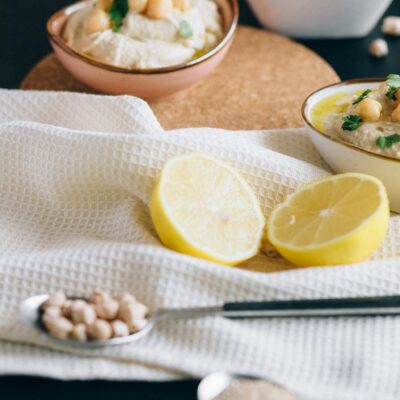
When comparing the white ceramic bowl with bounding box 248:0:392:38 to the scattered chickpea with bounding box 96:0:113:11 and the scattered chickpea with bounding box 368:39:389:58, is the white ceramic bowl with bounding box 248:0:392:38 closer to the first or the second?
the scattered chickpea with bounding box 368:39:389:58

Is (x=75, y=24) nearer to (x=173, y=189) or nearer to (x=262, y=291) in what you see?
(x=173, y=189)

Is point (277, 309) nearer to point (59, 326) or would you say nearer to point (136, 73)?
point (59, 326)

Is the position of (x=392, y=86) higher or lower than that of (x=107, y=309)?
higher

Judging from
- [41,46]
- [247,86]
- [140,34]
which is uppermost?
[140,34]

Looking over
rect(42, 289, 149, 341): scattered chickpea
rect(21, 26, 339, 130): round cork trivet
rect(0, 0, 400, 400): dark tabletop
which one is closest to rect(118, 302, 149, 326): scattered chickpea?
rect(42, 289, 149, 341): scattered chickpea

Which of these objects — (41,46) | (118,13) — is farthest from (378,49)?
(41,46)

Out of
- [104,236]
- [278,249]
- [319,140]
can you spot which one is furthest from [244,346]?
[319,140]
